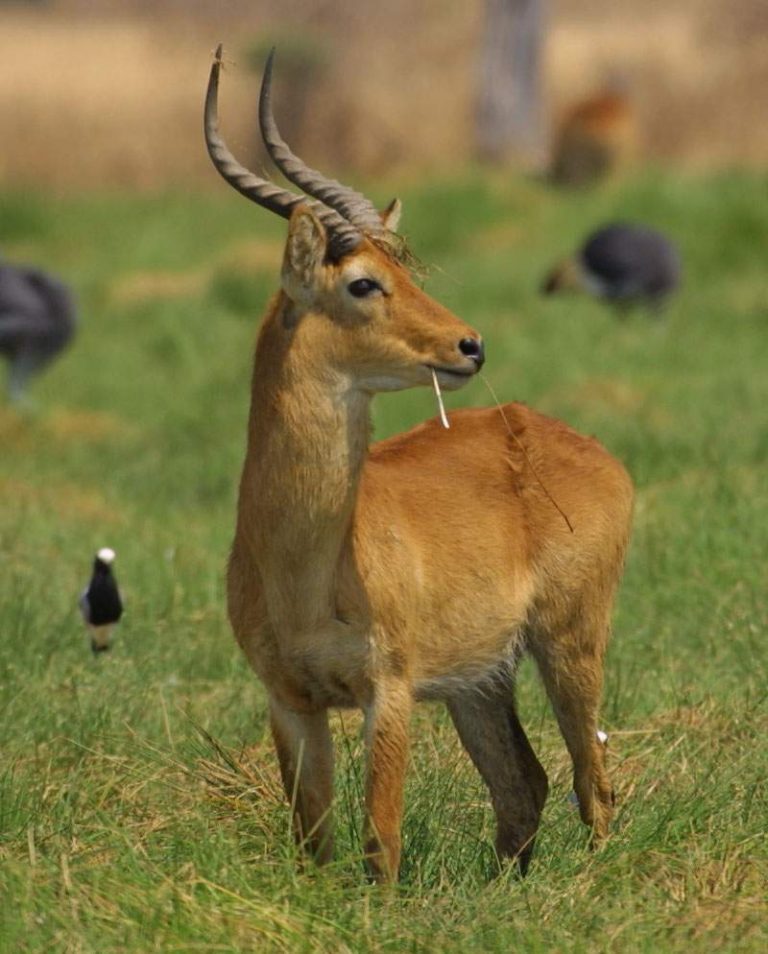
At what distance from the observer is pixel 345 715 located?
19.9 feet

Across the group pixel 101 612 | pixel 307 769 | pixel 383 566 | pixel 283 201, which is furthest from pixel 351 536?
pixel 101 612

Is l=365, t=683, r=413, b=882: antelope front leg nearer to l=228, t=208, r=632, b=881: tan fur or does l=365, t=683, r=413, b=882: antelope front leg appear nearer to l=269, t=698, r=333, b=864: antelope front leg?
l=228, t=208, r=632, b=881: tan fur

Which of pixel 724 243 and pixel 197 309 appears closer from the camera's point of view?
pixel 197 309

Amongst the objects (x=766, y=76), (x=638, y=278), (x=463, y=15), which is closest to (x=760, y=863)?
(x=638, y=278)

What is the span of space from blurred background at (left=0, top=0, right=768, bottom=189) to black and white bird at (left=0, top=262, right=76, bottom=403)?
970cm

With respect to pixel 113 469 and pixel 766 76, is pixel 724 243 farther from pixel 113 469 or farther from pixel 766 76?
pixel 766 76

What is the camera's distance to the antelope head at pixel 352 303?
4.54 m

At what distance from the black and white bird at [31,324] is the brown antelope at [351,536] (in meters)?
8.08

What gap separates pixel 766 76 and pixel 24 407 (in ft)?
56.6

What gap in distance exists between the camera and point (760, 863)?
479cm

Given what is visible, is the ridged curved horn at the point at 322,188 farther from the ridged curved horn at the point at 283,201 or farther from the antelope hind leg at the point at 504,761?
the antelope hind leg at the point at 504,761

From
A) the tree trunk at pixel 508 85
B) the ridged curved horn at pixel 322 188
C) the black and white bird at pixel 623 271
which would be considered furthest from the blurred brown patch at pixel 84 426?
the tree trunk at pixel 508 85

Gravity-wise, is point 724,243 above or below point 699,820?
below

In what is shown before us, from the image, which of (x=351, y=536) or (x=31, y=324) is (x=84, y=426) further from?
(x=351, y=536)
